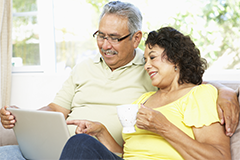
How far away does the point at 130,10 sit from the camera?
173cm

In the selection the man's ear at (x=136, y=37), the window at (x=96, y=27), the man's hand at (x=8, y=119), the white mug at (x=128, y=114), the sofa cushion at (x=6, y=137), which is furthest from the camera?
the window at (x=96, y=27)

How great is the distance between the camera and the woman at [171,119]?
103 centimetres

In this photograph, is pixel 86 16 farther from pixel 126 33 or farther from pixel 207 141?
pixel 207 141

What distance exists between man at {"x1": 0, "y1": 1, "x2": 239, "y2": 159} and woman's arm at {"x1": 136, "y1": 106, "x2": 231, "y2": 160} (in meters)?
0.55

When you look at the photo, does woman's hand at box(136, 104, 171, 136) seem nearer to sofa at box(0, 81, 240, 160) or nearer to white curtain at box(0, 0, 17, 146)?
sofa at box(0, 81, 240, 160)

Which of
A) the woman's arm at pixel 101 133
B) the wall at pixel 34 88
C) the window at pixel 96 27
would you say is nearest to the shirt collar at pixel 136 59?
the woman's arm at pixel 101 133

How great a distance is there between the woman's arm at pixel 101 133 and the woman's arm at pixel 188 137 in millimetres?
357

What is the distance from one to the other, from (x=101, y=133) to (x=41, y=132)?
1.28 ft

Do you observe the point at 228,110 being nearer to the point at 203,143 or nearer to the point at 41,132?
the point at 203,143

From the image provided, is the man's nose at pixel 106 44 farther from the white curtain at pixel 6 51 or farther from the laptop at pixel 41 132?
the white curtain at pixel 6 51

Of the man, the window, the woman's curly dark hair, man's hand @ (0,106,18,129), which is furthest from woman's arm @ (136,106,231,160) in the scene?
the window

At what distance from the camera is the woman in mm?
1031

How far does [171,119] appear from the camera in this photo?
→ 3.96 ft

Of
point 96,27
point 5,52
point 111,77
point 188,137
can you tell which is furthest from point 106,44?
point 5,52
